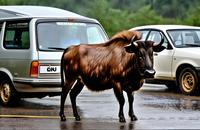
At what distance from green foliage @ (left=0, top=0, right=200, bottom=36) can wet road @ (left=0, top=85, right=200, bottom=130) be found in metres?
22.5

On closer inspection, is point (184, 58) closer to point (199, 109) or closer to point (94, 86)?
point (199, 109)

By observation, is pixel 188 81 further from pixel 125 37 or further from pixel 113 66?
pixel 113 66

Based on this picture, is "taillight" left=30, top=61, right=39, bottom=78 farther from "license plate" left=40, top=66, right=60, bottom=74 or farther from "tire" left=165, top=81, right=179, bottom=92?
"tire" left=165, top=81, right=179, bottom=92

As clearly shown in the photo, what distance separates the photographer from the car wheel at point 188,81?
711 inches

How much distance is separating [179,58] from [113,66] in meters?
5.88

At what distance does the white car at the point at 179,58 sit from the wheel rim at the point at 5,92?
15.3ft

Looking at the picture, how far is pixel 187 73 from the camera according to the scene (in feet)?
60.1

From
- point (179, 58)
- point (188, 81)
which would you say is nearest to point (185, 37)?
point (179, 58)

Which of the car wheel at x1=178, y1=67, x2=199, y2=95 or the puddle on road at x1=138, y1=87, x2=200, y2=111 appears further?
the car wheel at x1=178, y1=67, x2=199, y2=95

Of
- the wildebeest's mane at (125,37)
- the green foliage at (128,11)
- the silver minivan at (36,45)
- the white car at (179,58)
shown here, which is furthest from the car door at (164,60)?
the green foliage at (128,11)

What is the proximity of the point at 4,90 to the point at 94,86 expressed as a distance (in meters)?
3.18

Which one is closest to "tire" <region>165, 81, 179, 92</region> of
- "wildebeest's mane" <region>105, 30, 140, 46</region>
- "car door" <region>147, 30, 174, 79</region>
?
"car door" <region>147, 30, 174, 79</region>

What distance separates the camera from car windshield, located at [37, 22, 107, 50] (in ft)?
49.4

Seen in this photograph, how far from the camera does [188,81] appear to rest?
18375mm
